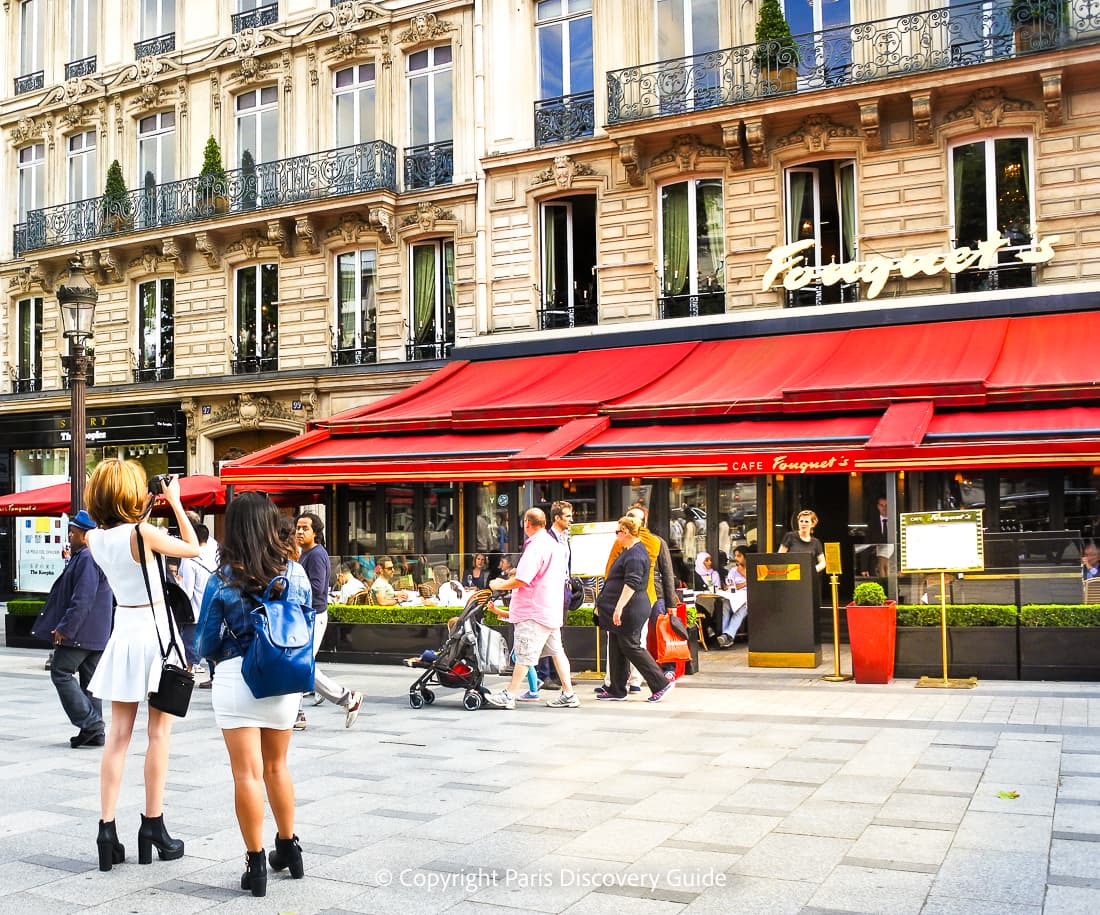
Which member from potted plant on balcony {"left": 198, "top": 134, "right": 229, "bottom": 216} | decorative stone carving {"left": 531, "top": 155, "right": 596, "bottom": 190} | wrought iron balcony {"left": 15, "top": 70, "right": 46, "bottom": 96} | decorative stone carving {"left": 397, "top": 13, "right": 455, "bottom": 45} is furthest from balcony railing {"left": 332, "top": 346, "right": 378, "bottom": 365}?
wrought iron balcony {"left": 15, "top": 70, "right": 46, "bottom": 96}

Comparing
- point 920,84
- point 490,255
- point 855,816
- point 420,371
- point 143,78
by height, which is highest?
point 143,78

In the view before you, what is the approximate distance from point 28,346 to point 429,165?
10.8 metres

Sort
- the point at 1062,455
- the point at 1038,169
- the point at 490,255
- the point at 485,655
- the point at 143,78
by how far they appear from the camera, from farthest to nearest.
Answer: the point at 143,78 < the point at 490,255 < the point at 1038,169 < the point at 1062,455 < the point at 485,655

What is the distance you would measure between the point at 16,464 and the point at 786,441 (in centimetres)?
1849

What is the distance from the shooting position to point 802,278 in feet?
54.1

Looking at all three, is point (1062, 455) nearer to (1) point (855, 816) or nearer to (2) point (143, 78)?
(1) point (855, 816)

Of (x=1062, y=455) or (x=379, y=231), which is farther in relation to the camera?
(x=379, y=231)

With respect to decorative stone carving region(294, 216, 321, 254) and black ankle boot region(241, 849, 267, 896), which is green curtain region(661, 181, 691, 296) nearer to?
decorative stone carving region(294, 216, 321, 254)

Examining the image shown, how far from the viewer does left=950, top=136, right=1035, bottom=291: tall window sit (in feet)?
50.7

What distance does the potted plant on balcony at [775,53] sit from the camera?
650 inches

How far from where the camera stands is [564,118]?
18.6 metres

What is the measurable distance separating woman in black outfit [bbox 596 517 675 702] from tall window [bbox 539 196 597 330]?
28.9 feet

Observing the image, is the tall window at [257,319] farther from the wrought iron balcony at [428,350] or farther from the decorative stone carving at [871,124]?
the decorative stone carving at [871,124]

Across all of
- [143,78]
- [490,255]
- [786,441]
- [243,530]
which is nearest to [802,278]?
[786,441]
